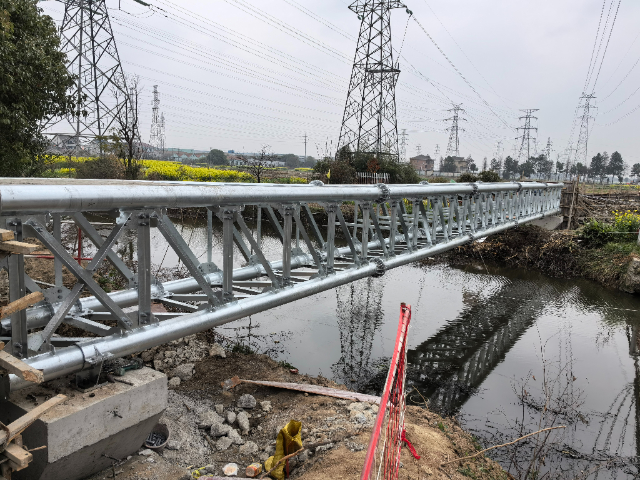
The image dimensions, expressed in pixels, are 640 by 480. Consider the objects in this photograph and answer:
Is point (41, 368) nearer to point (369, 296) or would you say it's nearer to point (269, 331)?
point (269, 331)

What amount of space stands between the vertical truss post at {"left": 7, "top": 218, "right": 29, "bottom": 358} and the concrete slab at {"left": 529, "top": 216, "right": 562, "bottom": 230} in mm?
21385

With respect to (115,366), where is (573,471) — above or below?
below

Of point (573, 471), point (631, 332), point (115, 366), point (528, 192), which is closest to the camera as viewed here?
point (115, 366)

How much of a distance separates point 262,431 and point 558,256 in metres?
16.6

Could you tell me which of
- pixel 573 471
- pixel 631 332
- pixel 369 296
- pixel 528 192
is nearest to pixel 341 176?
pixel 528 192

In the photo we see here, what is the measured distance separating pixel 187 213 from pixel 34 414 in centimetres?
2333

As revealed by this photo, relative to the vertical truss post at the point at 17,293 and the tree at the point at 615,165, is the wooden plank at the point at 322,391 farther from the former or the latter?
the tree at the point at 615,165

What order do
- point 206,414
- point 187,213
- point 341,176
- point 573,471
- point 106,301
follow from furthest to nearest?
point 341,176 → point 187,213 → point 573,471 → point 206,414 → point 106,301

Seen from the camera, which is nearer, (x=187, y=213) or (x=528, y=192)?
(x=528, y=192)

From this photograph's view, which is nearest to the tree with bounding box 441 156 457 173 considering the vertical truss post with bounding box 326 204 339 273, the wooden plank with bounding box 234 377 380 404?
the vertical truss post with bounding box 326 204 339 273

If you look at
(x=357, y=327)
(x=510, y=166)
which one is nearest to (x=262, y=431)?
(x=357, y=327)

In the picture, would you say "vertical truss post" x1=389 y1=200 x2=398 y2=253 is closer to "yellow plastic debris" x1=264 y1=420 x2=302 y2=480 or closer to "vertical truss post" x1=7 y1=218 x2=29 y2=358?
"yellow plastic debris" x1=264 y1=420 x2=302 y2=480

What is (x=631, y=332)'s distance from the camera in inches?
487

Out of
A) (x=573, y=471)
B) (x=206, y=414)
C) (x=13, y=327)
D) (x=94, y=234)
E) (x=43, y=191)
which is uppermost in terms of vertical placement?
(x=43, y=191)
